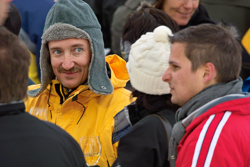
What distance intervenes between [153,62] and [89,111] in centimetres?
84

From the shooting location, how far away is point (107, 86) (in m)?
3.32

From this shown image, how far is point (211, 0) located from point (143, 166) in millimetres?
3133

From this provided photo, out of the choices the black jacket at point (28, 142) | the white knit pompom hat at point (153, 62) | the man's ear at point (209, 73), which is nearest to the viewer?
the black jacket at point (28, 142)

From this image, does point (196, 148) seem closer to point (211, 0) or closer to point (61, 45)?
point (61, 45)

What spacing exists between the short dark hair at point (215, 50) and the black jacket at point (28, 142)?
0.85 meters

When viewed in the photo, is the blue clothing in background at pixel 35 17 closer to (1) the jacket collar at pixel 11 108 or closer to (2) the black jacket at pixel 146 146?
(2) the black jacket at pixel 146 146

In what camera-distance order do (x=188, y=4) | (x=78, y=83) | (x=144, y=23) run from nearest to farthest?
(x=78, y=83) → (x=144, y=23) → (x=188, y=4)

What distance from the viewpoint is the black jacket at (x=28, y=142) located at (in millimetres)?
1805

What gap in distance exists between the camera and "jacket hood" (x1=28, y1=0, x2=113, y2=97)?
328cm

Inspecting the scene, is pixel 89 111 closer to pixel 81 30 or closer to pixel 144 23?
pixel 81 30

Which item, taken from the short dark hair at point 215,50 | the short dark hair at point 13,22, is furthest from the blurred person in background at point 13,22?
the short dark hair at point 215,50

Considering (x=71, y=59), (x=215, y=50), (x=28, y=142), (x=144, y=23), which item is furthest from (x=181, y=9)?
(x=28, y=142)

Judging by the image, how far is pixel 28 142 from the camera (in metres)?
1.85

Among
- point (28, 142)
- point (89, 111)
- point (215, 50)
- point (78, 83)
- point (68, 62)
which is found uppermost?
point (215, 50)
